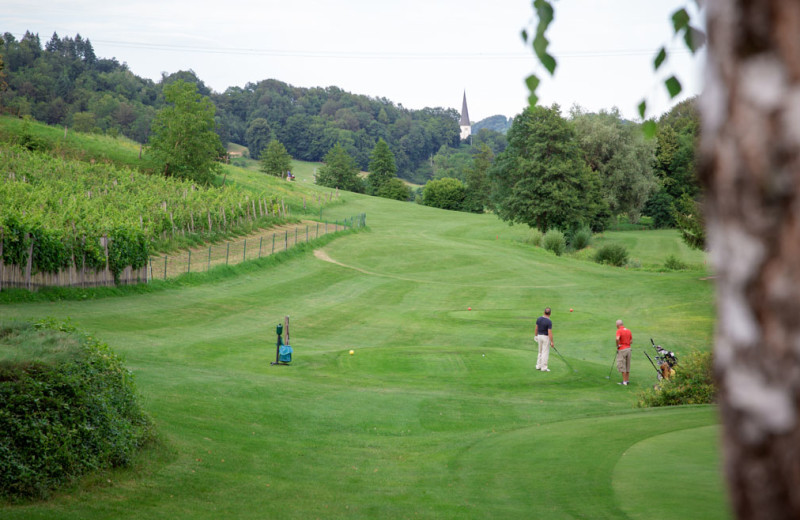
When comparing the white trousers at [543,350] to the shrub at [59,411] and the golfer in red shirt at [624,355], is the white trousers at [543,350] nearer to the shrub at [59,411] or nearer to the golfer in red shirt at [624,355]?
the golfer in red shirt at [624,355]

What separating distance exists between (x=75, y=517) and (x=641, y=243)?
240 feet

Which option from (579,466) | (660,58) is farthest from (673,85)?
(579,466)

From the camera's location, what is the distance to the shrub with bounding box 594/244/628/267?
57469mm

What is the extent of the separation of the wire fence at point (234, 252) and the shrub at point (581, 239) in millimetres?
20509

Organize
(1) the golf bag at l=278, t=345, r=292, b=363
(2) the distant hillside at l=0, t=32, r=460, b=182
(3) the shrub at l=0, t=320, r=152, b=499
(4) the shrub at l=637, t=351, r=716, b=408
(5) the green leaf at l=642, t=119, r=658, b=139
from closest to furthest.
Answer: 1. (5) the green leaf at l=642, t=119, r=658, b=139
2. (3) the shrub at l=0, t=320, r=152, b=499
3. (4) the shrub at l=637, t=351, r=716, b=408
4. (1) the golf bag at l=278, t=345, r=292, b=363
5. (2) the distant hillside at l=0, t=32, r=460, b=182

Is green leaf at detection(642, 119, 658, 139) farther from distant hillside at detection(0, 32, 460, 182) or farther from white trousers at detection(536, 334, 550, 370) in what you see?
distant hillside at detection(0, 32, 460, 182)

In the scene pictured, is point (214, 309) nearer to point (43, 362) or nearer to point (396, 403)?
point (396, 403)

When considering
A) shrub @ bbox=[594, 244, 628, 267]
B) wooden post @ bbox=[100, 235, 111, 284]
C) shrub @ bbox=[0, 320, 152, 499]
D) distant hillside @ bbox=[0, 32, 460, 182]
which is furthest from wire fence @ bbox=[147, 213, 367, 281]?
distant hillside @ bbox=[0, 32, 460, 182]

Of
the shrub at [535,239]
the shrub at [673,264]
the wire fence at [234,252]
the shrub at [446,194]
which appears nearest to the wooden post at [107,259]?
the wire fence at [234,252]

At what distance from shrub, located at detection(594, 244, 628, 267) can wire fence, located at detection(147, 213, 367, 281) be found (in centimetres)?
2203

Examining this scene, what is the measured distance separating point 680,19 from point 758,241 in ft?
6.87

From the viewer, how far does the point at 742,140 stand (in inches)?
53.7

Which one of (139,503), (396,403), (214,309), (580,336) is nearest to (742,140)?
(139,503)

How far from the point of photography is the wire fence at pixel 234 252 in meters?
38.1
